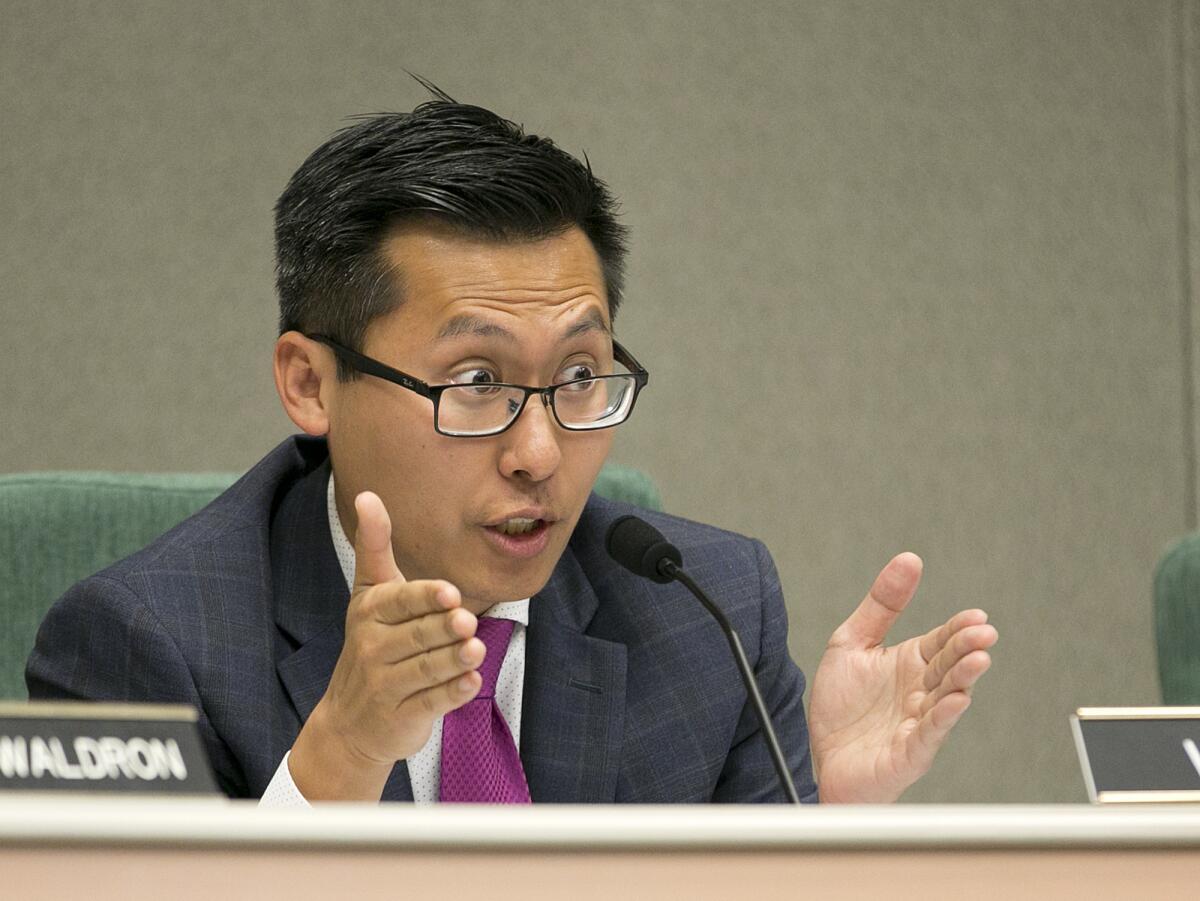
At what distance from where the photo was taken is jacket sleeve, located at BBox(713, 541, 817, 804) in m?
1.52

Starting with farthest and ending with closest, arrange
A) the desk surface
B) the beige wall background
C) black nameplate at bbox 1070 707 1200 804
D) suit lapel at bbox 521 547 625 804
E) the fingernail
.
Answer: the beige wall background
suit lapel at bbox 521 547 625 804
the fingernail
black nameplate at bbox 1070 707 1200 804
the desk surface

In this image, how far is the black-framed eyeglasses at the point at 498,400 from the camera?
1.35 meters

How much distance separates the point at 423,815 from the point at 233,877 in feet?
0.26

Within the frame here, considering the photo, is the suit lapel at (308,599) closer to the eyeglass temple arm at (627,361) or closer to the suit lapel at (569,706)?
the suit lapel at (569,706)

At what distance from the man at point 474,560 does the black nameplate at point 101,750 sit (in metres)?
0.52

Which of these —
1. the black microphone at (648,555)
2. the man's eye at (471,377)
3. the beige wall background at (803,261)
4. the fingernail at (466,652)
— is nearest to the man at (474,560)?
the man's eye at (471,377)

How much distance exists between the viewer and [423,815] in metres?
0.59

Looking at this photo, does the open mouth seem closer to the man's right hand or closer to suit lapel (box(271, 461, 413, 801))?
suit lapel (box(271, 461, 413, 801))

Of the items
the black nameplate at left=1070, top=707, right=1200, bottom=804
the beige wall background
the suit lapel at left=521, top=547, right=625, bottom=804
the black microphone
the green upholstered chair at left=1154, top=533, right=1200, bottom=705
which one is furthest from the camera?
the beige wall background

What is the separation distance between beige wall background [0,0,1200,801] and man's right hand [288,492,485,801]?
144 centimetres

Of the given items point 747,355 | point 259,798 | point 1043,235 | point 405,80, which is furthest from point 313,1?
point 259,798

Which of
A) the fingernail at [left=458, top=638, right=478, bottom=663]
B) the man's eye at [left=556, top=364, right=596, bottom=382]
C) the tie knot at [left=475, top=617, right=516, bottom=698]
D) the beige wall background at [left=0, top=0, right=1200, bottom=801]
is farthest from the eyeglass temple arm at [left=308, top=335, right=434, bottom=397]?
the beige wall background at [left=0, top=0, right=1200, bottom=801]

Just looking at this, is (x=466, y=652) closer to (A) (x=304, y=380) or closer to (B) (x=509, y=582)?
(B) (x=509, y=582)

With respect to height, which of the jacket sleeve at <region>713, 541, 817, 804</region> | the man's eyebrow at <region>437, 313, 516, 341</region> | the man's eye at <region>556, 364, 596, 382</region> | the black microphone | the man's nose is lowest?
the jacket sleeve at <region>713, 541, 817, 804</region>
